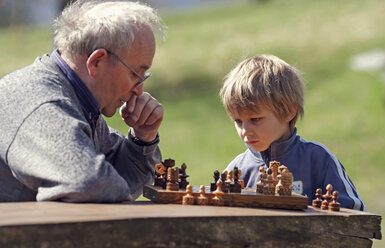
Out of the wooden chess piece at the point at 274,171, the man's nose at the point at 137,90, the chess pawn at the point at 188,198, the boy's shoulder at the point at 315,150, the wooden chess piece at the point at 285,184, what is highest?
the man's nose at the point at 137,90

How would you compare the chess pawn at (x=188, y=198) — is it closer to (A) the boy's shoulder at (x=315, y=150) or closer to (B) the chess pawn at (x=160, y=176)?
(B) the chess pawn at (x=160, y=176)

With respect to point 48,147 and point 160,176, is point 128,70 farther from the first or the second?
point 48,147

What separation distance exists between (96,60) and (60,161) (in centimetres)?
79

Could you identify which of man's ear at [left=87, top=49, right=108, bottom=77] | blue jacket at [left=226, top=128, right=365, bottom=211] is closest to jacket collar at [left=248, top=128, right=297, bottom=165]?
blue jacket at [left=226, top=128, right=365, bottom=211]

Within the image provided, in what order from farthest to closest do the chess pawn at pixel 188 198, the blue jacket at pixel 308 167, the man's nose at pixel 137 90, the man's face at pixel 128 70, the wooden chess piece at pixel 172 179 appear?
the blue jacket at pixel 308 167 < the man's nose at pixel 137 90 < the man's face at pixel 128 70 < the wooden chess piece at pixel 172 179 < the chess pawn at pixel 188 198

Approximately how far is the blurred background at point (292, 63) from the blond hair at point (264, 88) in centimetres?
607

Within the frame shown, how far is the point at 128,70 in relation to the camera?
3.76 meters

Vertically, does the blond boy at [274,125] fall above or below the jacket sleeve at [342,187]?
above

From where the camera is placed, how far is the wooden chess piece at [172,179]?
3.41m

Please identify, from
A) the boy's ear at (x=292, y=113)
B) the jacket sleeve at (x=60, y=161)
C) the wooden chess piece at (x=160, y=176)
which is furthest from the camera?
the boy's ear at (x=292, y=113)

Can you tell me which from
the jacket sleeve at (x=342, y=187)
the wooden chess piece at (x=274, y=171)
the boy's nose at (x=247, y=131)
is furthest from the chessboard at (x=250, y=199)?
the boy's nose at (x=247, y=131)

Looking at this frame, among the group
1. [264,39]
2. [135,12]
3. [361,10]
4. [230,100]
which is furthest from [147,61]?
[361,10]

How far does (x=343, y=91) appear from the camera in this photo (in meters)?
17.6

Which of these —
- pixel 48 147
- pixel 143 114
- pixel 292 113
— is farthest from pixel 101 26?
pixel 292 113
